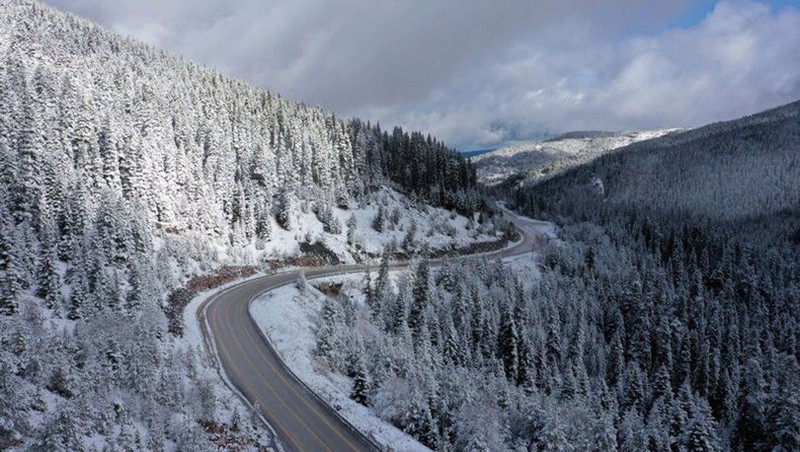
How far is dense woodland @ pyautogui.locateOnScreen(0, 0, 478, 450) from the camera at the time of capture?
19562 millimetres

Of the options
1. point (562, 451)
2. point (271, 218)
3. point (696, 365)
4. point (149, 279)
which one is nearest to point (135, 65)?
point (271, 218)

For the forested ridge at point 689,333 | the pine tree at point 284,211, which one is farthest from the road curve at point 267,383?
the forested ridge at point 689,333

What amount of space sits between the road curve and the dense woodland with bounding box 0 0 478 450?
11.4 feet

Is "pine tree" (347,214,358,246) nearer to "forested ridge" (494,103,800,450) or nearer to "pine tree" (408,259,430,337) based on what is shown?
"pine tree" (408,259,430,337)

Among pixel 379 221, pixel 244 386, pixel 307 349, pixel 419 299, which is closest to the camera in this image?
pixel 244 386

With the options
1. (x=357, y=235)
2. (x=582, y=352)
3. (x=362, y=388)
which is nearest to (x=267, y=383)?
(x=362, y=388)

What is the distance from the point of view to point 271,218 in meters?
79.6

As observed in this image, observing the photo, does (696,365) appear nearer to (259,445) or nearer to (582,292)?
(582,292)

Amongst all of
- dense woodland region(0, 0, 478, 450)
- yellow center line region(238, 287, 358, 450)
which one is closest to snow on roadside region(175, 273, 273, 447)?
dense woodland region(0, 0, 478, 450)

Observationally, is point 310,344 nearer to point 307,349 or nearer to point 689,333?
point 307,349

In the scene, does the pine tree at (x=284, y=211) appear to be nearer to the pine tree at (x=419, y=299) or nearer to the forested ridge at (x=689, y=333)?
the pine tree at (x=419, y=299)

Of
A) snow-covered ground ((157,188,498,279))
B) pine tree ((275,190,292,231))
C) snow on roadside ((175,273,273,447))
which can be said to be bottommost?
snow on roadside ((175,273,273,447))

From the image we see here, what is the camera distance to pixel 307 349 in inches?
1490

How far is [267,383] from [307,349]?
6.05 meters
